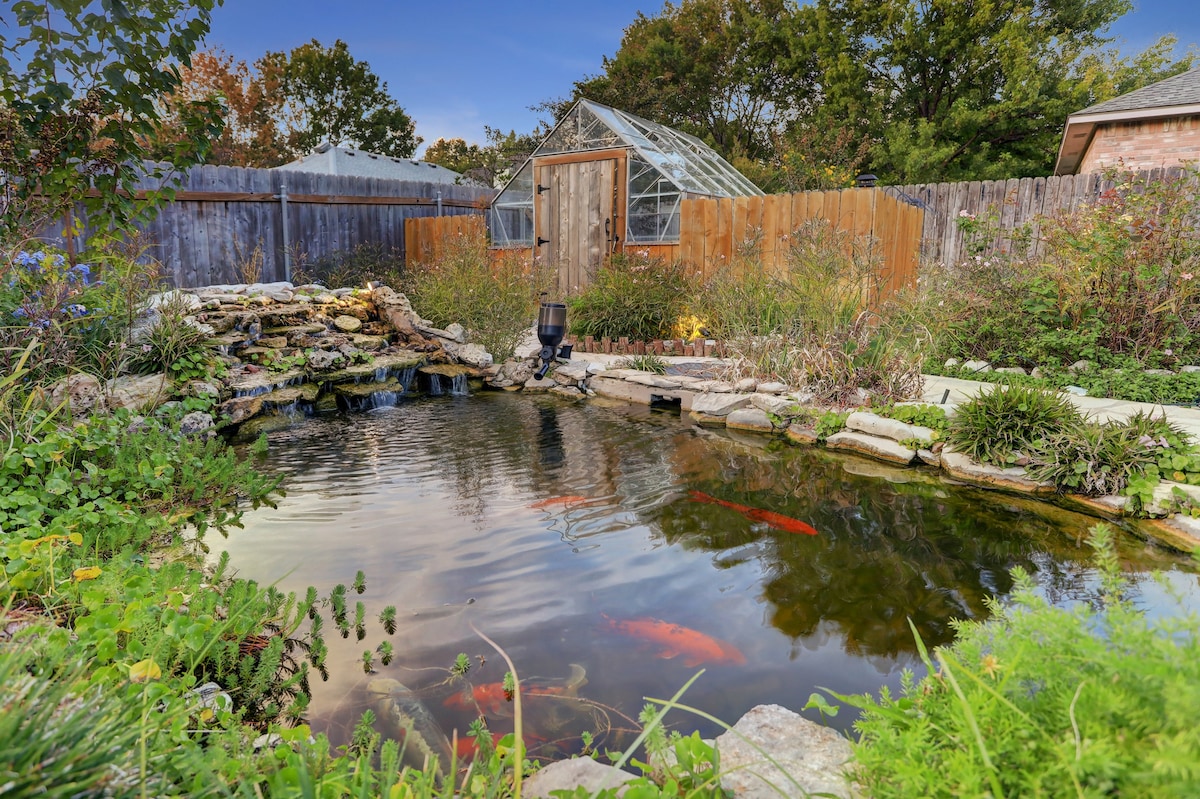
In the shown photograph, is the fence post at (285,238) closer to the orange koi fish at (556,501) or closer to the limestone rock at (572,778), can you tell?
the orange koi fish at (556,501)

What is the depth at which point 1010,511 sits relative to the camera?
12.0 ft

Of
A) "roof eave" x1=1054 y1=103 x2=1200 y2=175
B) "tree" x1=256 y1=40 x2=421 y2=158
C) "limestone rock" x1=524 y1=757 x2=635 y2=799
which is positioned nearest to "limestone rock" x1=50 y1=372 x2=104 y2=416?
"limestone rock" x1=524 y1=757 x2=635 y2=799

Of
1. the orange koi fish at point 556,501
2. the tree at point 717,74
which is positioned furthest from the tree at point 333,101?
the orange koi fish at point 556,501

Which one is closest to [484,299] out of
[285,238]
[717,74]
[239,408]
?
[239,408]

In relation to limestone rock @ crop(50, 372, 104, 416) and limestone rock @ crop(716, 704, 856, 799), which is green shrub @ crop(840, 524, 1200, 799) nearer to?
limestone rock @ crop(716, 704, 856, 799)

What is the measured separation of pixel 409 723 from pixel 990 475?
11.9 ft

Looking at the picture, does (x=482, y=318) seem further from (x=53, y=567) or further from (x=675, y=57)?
(x=675, y=57)

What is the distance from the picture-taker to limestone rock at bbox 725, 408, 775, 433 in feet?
17.8

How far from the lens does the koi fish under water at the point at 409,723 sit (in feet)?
5.93

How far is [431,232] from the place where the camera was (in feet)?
39.4

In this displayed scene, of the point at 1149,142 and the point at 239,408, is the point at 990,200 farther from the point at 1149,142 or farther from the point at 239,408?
the point at 239,408

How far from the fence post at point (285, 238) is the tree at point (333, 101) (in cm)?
1784

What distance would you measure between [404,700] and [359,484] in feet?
7.62

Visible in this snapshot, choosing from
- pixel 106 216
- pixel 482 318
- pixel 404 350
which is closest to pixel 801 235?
pixel 482 318
